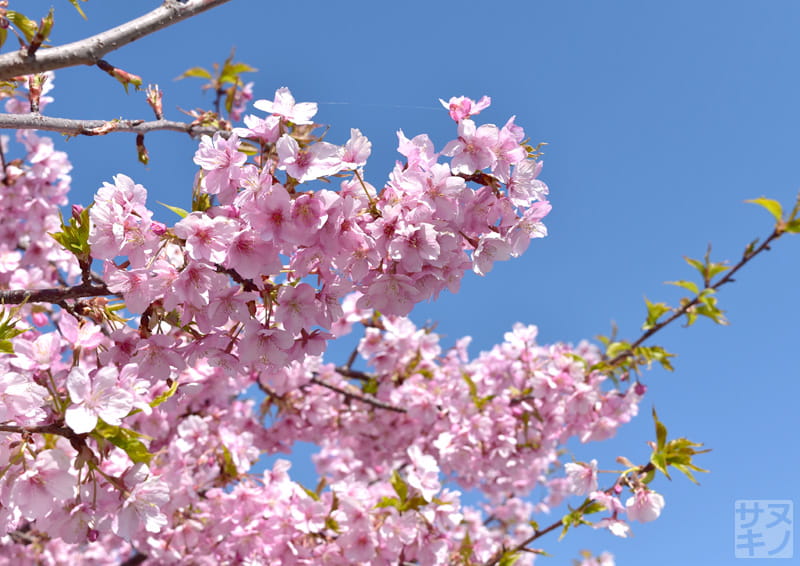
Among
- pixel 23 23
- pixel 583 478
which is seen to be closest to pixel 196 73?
pixel 23 23

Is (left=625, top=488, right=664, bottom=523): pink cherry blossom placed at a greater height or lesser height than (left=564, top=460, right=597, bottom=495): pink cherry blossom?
lesser

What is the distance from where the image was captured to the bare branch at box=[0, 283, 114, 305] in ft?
6.19

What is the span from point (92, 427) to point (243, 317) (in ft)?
1.62

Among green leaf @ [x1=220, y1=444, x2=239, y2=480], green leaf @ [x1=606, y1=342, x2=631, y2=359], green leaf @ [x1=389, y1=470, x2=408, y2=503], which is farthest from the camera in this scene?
green leaf @ [x1=606, y1=342, x2=631, y2=359]

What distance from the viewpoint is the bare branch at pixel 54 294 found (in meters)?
1.89

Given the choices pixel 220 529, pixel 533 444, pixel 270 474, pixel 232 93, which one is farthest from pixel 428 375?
pixel 232 93

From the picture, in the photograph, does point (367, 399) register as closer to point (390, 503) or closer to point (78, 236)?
point (390, 503)

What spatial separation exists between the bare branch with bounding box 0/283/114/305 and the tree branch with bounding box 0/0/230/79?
2.30 ft

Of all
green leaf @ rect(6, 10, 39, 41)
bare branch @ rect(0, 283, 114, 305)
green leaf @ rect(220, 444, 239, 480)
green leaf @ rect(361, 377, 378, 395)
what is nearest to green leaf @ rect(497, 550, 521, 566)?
green leaf @ rect(220, 444, 239, 480)

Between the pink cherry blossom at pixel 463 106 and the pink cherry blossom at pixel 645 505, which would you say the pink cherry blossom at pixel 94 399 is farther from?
the pink cherry blossom at pixel 645 505

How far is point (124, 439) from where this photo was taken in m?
1.86

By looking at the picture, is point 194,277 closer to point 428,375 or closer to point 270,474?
point 270,474

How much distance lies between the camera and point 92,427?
1670 mm

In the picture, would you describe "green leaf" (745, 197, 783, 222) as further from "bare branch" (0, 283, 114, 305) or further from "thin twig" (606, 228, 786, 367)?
"bare branch" (0, 283, 114, 305)
